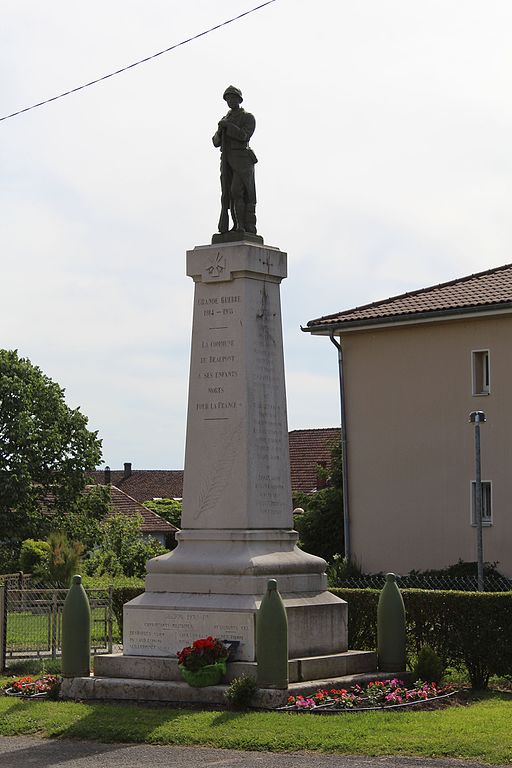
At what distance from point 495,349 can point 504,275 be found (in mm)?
2876

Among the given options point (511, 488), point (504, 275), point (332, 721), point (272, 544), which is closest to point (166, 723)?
point (332, 721)

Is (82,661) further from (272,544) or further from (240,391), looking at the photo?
(240,391)

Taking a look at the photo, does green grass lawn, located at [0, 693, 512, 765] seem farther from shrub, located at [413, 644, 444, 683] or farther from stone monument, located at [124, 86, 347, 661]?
stone monument, located at [124, 86, 347, 661]

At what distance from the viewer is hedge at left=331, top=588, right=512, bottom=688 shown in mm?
16625

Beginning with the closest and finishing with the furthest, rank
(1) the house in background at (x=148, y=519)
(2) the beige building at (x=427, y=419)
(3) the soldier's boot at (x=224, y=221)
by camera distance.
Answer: (3) the soldier's boot at (x=224, y=221) < (2) the beige building at (x=427, y=419) < (1) the house in background at (x=148, y=519)

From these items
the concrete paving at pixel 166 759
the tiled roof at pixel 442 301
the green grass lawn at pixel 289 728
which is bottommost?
the concrete paving at pixel 166 759

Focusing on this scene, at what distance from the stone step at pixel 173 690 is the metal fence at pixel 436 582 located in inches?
666

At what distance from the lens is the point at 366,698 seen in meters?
14.2

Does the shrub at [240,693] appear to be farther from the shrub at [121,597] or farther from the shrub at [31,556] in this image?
the shrub at [31,556]

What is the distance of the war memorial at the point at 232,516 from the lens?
1512cm

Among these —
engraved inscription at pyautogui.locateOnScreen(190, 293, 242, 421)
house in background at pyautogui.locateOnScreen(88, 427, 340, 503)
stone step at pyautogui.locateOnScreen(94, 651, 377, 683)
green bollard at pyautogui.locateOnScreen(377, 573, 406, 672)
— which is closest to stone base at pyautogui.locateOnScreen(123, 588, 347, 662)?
stone step at pyautogui.locateOnScreen(94, 651, 377, 683)

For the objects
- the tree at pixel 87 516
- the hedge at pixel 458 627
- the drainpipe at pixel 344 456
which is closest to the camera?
the hedge at pixel 458 627

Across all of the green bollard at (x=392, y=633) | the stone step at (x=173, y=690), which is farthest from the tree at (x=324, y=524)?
the stone step at (x=173, y=690)

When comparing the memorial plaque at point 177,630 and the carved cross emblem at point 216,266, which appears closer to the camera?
the memorial plaque at point 177,630
